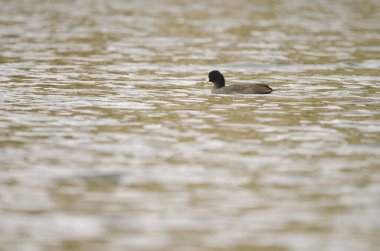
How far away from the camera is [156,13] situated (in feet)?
117

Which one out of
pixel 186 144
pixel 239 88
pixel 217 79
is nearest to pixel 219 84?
pixel 217 79

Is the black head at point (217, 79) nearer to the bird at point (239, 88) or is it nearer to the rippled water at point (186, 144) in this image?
the bird at point (239, 88)

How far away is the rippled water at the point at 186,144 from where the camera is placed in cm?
959

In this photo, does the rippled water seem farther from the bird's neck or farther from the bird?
the bird's neck

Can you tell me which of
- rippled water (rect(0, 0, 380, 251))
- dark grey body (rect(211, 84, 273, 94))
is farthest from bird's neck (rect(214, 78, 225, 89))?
rippled water (rect(0, 0, 380, 251))

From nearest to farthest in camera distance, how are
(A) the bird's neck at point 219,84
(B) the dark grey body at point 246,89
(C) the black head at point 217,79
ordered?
(B) the dark grey body at point 246,89, (C) the black head at point 217,79, (A) the bird's neck at point 219,84

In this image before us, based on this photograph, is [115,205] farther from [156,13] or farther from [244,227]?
[156,13]

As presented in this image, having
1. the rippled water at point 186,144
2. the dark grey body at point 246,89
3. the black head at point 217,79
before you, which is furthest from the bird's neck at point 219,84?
the rippled water at point 186,144

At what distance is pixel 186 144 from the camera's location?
44.4 ft

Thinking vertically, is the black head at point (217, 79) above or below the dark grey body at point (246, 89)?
above

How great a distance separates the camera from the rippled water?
31.5 feet

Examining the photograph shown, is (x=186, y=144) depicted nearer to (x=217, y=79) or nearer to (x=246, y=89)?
(x=246, y=89)

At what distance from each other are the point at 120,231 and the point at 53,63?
1417cm

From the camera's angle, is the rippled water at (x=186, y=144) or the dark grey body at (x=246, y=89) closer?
the rippled water at (x=186, y=144)
